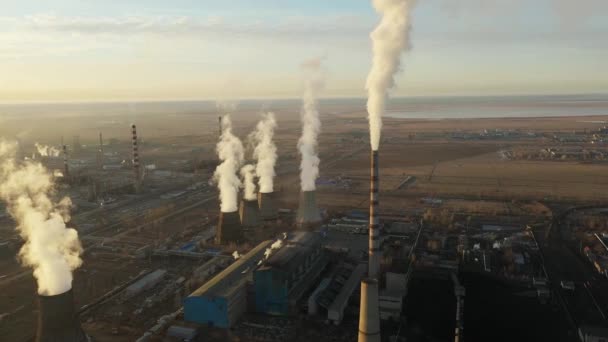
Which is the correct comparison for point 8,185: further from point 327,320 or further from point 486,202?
point 486,202

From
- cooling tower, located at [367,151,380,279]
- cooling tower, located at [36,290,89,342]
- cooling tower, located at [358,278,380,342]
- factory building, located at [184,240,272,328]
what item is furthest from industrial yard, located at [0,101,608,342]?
cooling tower, located at [36,290,89,342]

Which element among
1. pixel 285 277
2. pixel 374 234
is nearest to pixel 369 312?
pixel 374 234

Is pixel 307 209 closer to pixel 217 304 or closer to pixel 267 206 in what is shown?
pixel 267 206

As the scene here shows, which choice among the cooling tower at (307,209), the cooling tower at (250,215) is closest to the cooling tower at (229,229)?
the cooling tower at (250,215)

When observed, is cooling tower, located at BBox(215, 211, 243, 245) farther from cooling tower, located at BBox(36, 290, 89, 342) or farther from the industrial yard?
cooling tower, located at BBox(36, 290, 89, 342)

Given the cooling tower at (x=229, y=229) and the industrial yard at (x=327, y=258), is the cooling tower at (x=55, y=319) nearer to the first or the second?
the industrial yard at (x=327, y=258)
